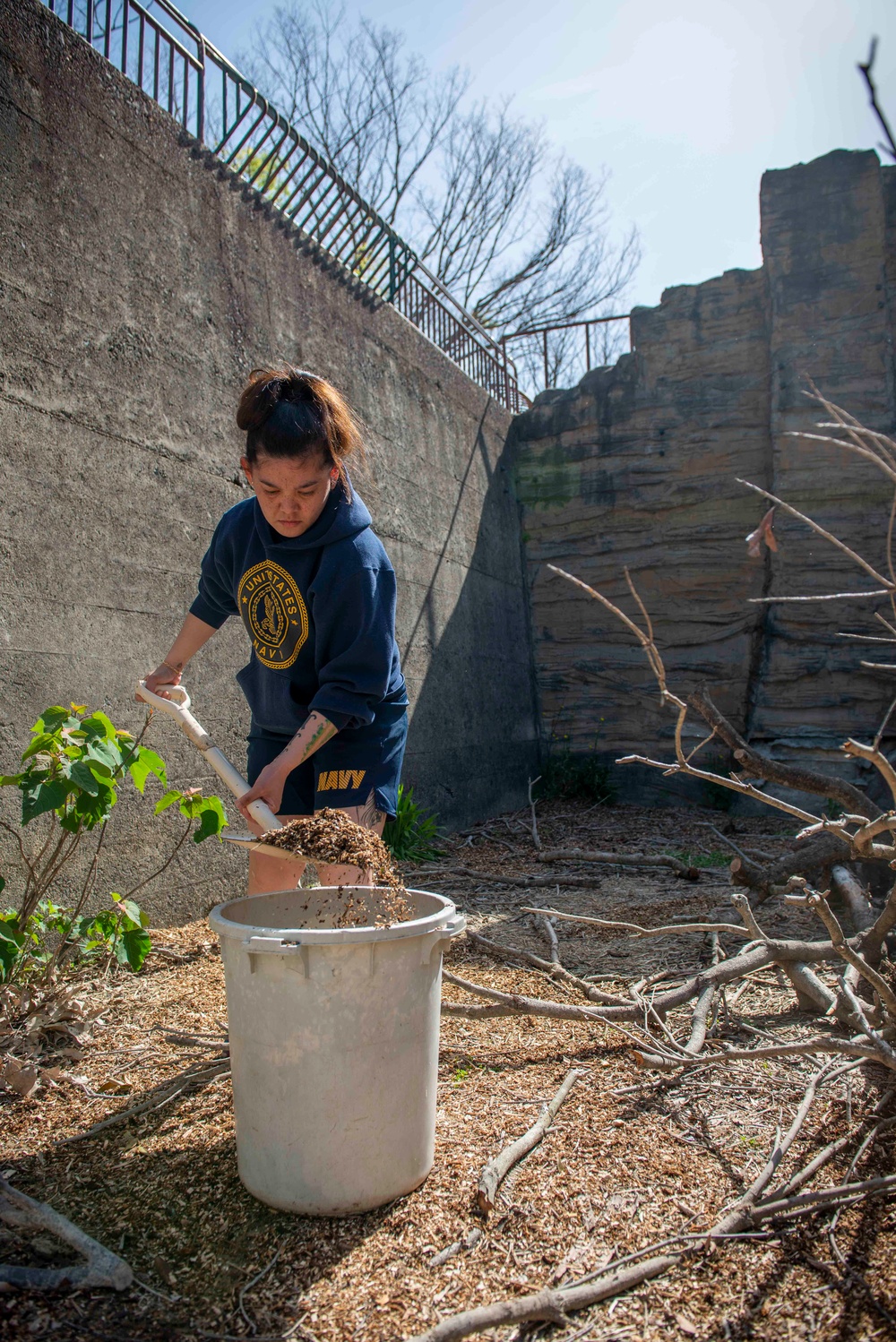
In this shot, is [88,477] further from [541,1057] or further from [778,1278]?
[778,1278]

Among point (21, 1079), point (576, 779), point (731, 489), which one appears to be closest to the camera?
point (21, 1079)

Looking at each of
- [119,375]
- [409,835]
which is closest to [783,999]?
[409,835]

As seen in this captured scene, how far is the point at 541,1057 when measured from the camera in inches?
91.9

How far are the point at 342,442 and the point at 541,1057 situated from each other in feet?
5.44

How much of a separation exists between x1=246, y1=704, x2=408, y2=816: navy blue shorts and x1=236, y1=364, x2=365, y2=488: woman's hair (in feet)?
2.15

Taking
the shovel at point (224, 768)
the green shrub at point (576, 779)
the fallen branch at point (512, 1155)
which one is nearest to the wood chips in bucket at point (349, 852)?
the shovel at point (224, 768)

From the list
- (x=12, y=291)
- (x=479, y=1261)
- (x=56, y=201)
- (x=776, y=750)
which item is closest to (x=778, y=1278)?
(x=479, y=1261)

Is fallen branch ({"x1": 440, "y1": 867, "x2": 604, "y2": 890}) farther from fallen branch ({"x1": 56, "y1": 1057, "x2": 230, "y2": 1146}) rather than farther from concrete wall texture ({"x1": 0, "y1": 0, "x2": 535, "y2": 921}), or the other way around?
fallen branch ({"x1": 56, "y1": 1057, "x2": 230, "y2": 1146})

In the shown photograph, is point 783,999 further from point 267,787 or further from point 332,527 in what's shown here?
point 332,527

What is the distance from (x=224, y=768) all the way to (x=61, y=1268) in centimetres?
101

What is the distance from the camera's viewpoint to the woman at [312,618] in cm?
207

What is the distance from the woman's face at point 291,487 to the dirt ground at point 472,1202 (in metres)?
1.39

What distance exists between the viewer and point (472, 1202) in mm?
1653

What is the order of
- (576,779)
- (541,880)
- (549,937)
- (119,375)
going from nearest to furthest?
(549,937), (119,375), (541,880), (576,779)
